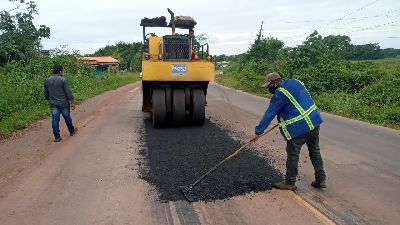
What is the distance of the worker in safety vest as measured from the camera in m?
5.14

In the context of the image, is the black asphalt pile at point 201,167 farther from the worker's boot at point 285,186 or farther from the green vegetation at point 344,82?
the green vegetation at point 344,82

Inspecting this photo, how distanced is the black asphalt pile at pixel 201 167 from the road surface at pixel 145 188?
139mm

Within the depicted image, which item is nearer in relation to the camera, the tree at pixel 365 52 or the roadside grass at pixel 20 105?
the roadside grass at pixel 20 105

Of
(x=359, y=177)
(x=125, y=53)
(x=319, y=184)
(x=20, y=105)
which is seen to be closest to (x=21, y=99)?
(x=20, y=105)

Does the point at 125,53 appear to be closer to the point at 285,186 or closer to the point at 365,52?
the point at 365,52

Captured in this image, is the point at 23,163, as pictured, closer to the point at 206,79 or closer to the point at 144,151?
the point at 144,151

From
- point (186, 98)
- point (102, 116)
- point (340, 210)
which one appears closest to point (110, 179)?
point (340, 210)

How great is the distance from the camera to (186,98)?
1028cm

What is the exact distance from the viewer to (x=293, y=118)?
17.0 feet

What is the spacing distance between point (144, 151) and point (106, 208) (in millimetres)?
2904

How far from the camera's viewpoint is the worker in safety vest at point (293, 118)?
514cm

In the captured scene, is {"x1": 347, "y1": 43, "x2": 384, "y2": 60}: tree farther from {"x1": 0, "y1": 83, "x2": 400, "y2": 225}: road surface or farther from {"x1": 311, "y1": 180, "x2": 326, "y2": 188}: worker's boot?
{"x1": 311, "y1": 180, "x2": 326, "y2": 188}: worker's boot

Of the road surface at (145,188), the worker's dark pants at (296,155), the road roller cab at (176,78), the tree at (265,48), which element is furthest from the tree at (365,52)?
the worker's dark pants at (296,155)

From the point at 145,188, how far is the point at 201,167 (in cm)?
118
